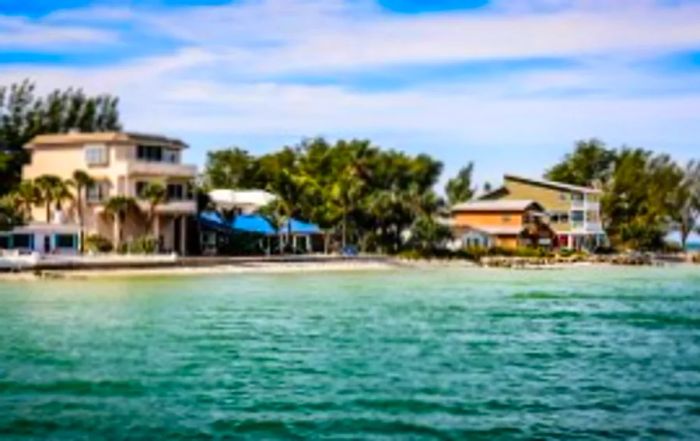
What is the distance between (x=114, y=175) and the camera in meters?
59.6

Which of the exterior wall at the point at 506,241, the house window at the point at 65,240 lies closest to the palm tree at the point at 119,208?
the house window at the point at 65,240

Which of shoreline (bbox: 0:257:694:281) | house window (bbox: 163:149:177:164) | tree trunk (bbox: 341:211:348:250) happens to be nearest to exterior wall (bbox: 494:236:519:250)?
shoreline (bbox: 0:257:694:281)

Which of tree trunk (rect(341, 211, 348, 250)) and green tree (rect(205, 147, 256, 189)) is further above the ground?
green tree (rect(205, 147, 256, 189))

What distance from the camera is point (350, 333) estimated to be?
25938 mm

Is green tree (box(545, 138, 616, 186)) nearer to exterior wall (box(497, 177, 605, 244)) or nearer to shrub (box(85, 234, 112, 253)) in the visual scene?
exterior wall (box(497, 177, 605, 244))

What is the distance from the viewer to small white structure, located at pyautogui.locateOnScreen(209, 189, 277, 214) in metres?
71.7

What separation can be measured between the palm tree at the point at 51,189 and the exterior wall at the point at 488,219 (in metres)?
34.6

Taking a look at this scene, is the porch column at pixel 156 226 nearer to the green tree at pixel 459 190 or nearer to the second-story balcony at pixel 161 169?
the second-story balcony at pixel 161 169

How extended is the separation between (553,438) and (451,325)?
48.2ft

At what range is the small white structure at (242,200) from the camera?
235ft

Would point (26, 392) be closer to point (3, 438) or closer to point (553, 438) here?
point (3, 438)

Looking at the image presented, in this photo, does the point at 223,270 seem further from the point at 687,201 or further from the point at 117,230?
the point at 687,201

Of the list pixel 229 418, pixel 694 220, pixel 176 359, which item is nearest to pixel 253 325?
pixel 176 359

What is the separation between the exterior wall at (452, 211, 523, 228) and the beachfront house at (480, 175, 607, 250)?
5013 millimetres
